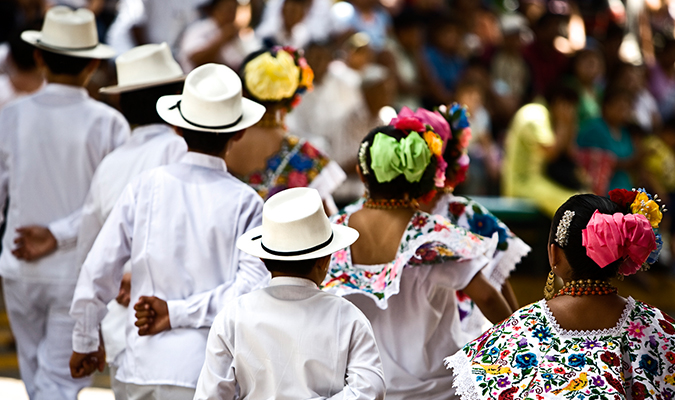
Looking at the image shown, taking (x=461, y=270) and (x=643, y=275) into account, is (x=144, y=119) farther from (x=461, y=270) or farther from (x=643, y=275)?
(x=643, y=275)

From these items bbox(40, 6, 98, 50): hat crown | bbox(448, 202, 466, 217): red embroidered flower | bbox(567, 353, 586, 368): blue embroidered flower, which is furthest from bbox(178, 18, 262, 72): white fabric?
bbox(567, 353, 586, 368): blue embroidered flower

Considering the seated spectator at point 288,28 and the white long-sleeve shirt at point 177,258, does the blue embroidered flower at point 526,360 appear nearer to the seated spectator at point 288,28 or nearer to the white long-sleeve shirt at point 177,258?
the white long-sleeve shirt at point 177,258

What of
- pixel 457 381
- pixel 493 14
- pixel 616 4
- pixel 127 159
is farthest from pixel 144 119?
pixel 616 4

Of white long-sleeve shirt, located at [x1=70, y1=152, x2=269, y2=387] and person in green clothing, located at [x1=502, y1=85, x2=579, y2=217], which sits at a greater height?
white long-sleeve shirt, located at [x1=70, y1=152, x2=269, y2=387]

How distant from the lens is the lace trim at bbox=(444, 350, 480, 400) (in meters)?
2.40

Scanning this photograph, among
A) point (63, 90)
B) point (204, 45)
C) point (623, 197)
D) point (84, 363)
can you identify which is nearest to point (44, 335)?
point (84, 363)

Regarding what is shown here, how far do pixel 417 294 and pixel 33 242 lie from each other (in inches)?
69.6

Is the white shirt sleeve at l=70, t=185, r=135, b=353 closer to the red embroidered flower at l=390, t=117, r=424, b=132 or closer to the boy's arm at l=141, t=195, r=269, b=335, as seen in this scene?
the boy's arm at l=141, t=195, r=269, b=335

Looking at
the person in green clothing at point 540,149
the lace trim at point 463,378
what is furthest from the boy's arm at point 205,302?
the person in green clothing at point 540,149

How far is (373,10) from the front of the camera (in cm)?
787

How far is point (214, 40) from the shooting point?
6.28 metres

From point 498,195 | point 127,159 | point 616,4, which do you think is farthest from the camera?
point 616,4

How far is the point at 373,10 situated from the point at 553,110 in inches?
76.2

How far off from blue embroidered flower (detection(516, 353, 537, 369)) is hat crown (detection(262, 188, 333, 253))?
0.63m
